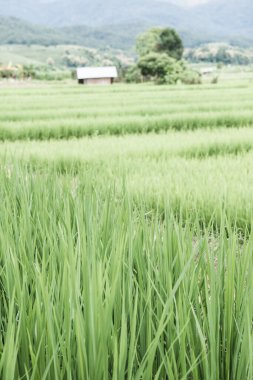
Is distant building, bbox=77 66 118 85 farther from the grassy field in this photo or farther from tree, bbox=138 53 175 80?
the grassy field

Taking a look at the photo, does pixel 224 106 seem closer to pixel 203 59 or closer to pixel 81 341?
pixel 81 341

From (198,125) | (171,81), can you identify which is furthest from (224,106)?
→ (171,81)

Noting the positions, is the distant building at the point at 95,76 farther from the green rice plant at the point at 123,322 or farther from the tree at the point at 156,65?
the green rice plant at the point at 123,322

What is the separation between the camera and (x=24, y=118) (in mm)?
9039

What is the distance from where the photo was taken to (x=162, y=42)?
4597cm

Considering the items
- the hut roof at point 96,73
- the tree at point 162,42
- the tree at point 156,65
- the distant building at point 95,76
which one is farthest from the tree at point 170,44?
the tree at point 156,65

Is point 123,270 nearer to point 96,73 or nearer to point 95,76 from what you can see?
point 95,76

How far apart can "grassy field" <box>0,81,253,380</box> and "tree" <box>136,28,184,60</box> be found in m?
40.8

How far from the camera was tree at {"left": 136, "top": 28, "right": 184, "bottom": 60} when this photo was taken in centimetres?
4456

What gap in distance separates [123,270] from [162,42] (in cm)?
4690

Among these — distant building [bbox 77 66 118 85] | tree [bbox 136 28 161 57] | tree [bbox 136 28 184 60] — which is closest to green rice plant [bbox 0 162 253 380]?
distant building [bbox 77 66 118 85]

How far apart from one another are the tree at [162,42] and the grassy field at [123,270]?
4085cm

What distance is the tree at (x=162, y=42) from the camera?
44562 millimetres

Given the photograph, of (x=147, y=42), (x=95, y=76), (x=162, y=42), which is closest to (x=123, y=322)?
(x=95, y=76)
